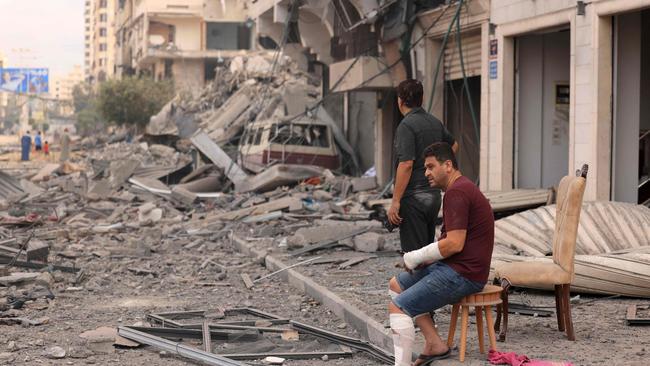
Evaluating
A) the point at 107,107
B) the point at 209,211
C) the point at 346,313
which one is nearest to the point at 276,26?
the point at 209,211

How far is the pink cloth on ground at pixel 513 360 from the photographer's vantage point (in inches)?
240

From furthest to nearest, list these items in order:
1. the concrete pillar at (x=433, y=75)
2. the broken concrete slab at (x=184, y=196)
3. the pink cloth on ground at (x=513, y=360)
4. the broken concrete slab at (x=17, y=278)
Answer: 1. the broken concrete slab at (x=184, y=196)
2. the concrete pillar at (x=433, y=75)
3. the broken concrete slab at (x=17, y=278)
4. the pink cloth on ground at (x=513, y=360)

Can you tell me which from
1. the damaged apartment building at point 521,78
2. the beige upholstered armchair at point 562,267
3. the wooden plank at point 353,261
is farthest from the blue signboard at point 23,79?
the beige upholstered armchair at point 562,267

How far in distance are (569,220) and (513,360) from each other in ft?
4.21

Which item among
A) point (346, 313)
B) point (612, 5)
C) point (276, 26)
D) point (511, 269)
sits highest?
point (276, 26)

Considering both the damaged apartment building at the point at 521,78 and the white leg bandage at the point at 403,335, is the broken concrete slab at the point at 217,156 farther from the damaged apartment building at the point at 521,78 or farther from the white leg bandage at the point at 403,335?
the white leg bandage at the point at 403,335

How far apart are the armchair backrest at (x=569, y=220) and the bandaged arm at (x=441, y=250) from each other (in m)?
1.20

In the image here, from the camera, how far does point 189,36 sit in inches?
3103

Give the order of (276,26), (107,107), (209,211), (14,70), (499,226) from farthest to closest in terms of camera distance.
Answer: (14,70) → (107,107) → (276,26) → (209,211) → (499,226)

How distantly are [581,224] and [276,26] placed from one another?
21.8 meters

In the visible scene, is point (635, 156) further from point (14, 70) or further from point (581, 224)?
point (14, 70)

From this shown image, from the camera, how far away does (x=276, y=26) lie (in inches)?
1239

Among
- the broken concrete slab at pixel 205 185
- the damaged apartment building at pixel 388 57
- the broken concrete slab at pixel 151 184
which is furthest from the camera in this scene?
the broken concrete slab at pixel 205 185

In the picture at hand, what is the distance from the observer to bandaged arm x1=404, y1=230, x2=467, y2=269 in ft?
20.1
